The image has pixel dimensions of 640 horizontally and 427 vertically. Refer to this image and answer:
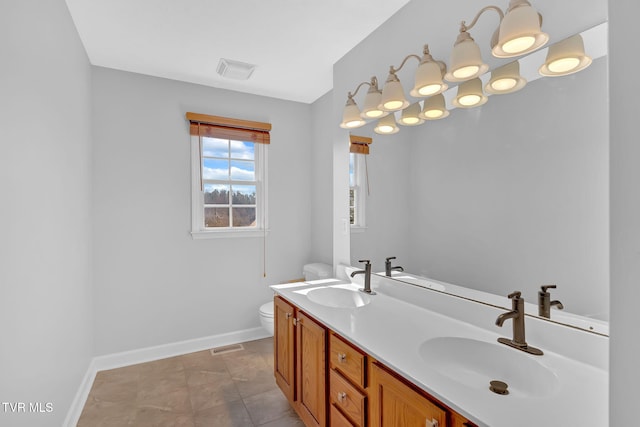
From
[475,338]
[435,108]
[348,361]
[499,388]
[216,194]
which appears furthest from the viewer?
[216,194]

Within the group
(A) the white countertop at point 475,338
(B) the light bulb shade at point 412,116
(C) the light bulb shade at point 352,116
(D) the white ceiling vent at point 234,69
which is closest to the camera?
(A) the white countertop at point 475,338

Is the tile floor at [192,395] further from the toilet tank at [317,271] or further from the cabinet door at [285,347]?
the toilet tank at [317,271]

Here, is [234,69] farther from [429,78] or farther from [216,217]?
[429,78]

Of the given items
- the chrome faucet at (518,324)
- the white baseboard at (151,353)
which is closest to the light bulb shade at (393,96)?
the chrome faucet at (518,324)

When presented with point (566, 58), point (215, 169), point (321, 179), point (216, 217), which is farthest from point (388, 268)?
point (215, 169)

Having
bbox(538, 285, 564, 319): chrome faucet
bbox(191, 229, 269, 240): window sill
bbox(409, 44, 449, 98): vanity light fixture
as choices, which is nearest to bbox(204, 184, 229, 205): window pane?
bbox(191, 229, 269, 240): window sill

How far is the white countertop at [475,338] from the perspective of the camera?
84 cm

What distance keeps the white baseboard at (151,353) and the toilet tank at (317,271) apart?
0.80 m

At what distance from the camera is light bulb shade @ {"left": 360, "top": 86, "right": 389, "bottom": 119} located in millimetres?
2016

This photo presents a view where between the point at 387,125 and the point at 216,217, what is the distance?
2.04 m

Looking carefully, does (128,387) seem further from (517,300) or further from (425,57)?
(425,57)

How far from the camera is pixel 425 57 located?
1631 millimetres

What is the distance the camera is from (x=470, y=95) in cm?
158
